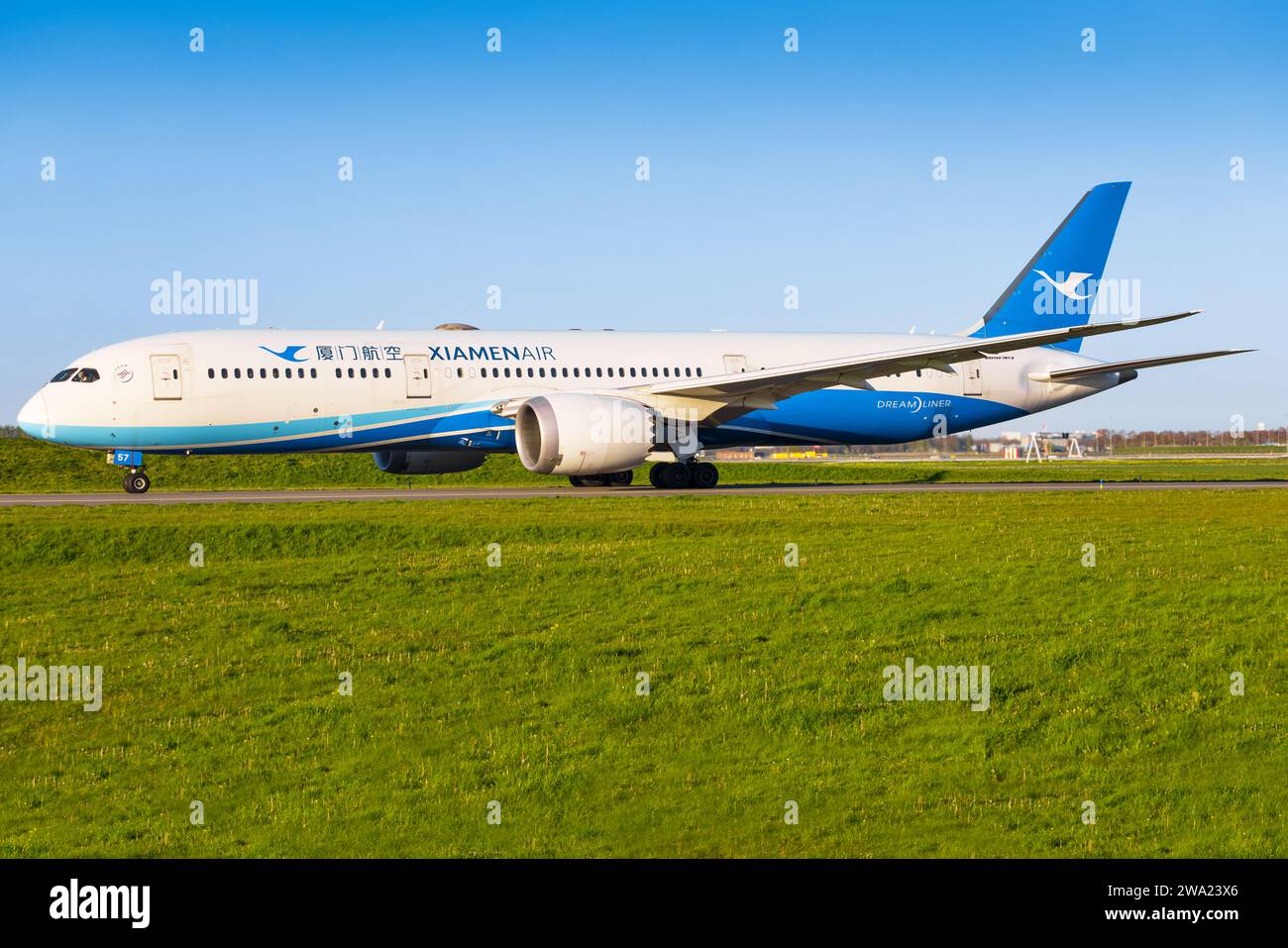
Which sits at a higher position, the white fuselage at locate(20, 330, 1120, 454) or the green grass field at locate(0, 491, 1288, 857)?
the white fuselage at locate(20, 330, 1120, 454)

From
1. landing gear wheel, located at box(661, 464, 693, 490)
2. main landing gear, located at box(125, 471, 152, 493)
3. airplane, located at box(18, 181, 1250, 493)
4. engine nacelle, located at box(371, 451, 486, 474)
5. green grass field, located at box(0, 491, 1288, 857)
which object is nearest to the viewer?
green grass field, located at box(0, 491, 1288, 857)

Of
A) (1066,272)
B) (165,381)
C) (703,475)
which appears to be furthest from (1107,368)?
(165,381)

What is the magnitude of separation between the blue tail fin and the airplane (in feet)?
7.49

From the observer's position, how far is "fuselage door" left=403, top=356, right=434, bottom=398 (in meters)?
32.9

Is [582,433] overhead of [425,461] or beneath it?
overhead

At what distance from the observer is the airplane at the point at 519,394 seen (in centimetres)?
3134

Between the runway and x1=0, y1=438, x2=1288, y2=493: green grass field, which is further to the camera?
x1=0, y1=438, x2=1288, y2=493: green grass field

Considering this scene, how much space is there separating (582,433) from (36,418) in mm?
12849

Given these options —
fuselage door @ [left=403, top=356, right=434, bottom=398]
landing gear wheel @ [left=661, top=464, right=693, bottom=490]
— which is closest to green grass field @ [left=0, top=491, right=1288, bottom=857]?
fuselage door @ [left=403, top=356, right=434, bottom=398]

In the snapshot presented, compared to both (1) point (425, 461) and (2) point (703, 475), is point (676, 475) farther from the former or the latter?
(1) point (425, 461)

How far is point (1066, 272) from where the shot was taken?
4044 cm

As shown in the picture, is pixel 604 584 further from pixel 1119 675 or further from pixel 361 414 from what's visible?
pixel 361 414
